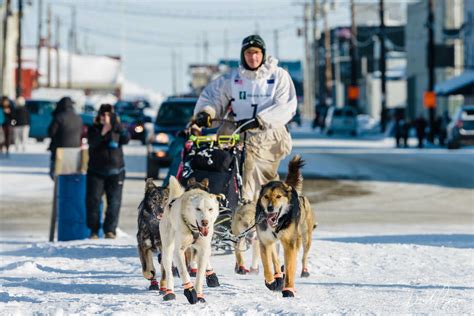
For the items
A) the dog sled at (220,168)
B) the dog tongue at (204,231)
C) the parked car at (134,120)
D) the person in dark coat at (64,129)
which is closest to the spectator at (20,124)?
the parked car at (134,120)

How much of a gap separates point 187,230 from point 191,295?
43 cm

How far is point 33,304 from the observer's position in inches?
363

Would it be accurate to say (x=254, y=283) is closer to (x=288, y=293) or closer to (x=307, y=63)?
(x=288, y=293)

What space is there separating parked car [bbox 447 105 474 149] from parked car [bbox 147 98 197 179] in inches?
767

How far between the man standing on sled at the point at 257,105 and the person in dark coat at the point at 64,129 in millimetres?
10152

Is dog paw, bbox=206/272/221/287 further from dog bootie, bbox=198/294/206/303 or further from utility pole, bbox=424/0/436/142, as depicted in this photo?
utility pole, bbox=424/0/436/142

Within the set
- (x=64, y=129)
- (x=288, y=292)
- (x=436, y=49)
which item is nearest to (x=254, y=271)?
(x=288, y=292)

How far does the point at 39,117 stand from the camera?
51.3 meters

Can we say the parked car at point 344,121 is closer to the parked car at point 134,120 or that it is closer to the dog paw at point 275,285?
the parked car at point 134,120

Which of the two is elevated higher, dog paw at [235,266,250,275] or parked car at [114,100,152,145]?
parked car at [114,100,152,145]

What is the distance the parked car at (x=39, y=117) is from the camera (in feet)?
168

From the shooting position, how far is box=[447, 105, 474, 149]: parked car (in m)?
43.6

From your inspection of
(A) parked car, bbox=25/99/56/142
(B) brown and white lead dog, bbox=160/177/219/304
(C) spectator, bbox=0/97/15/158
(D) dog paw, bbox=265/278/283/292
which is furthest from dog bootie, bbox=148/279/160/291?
(A) parked car, bbox=25/99/56/142

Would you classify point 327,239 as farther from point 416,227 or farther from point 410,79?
point 410,79
